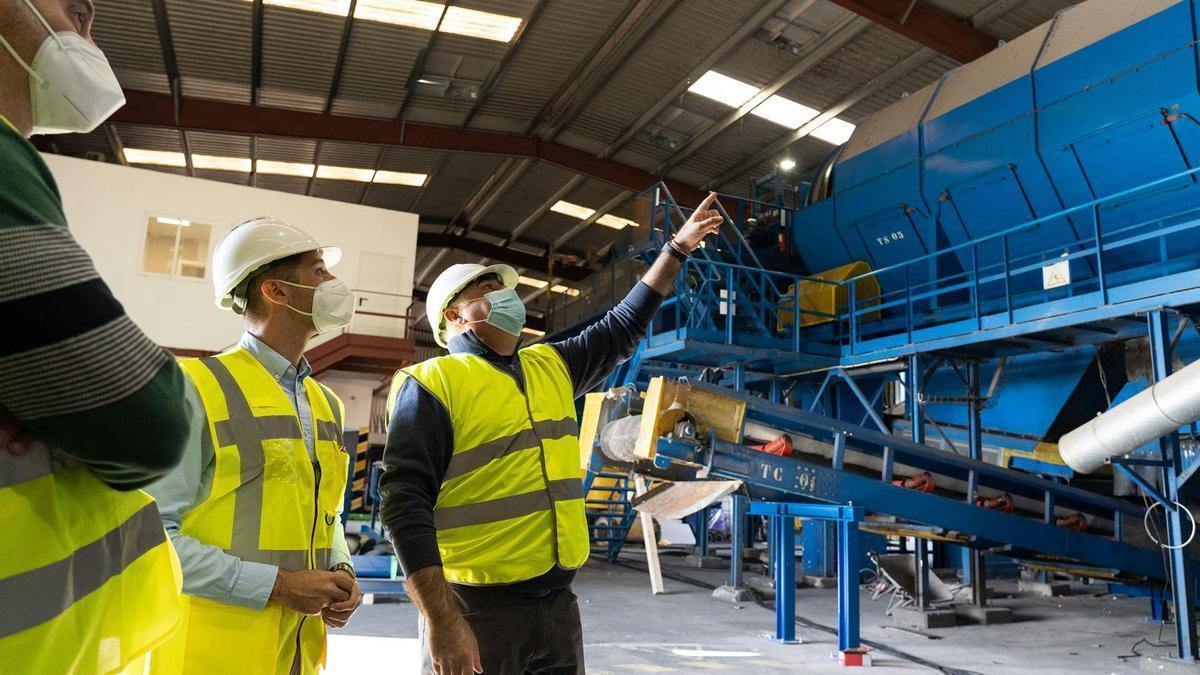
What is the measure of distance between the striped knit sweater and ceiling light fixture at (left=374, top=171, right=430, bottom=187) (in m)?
19.5

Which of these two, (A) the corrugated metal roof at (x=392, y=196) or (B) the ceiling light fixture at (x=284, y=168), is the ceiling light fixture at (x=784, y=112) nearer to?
(A) the corrugated metal roof at (x=392, y=196)

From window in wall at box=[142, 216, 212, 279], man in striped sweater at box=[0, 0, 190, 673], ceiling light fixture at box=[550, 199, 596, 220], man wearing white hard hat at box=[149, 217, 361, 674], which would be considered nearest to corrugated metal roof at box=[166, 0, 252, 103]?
window in wall at box=[142, 216, 212, 279]

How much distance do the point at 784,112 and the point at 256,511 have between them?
48.5ft

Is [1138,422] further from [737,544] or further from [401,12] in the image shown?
[401,12]

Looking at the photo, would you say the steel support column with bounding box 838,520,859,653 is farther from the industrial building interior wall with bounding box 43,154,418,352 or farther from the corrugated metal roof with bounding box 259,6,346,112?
the industrial building interior wall with bounding box 43,154,418,352

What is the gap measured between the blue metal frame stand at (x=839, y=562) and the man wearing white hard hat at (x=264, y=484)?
4.46 meters

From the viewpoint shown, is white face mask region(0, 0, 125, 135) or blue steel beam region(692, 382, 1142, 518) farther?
blue steel beam region(692, 382, 1142, 518)

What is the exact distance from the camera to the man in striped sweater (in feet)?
2.86

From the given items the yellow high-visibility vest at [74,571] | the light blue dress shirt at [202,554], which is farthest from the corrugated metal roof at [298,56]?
the yellow high-visibility vest at [74,571]

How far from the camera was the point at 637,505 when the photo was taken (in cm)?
641

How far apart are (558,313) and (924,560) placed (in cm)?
1437

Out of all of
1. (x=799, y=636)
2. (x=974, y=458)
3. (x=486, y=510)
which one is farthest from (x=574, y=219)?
(x=486, y=510)

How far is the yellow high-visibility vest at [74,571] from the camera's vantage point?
926 millimetres

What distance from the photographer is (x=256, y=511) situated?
196 centimetres
